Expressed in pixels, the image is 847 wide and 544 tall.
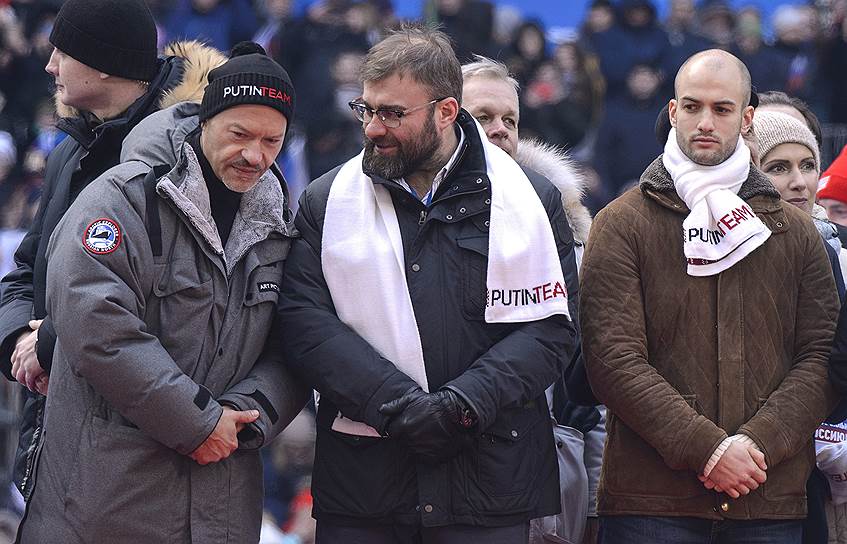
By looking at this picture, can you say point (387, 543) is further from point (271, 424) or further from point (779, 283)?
point (779, 283)

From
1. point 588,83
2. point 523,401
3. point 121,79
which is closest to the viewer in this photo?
point 523,401

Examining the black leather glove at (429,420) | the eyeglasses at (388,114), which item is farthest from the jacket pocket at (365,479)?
the eyeglasses at (388,114)

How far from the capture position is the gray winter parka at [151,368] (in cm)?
338

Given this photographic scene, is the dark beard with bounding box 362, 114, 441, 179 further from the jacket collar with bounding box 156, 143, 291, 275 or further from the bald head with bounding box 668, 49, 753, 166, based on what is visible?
the bald head with bounding box 668, 49, 753, 166

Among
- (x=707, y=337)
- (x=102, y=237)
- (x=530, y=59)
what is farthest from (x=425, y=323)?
(x=530, y=59)

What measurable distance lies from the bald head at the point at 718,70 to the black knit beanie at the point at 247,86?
1207 millimetres

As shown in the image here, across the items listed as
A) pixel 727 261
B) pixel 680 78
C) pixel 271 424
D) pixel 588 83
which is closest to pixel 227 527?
pixel 271 424

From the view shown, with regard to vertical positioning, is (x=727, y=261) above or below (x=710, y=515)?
above

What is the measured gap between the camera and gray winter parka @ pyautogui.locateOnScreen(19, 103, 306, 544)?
3.38m

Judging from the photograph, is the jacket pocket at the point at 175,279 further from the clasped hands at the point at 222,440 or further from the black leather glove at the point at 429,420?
the black leather glove at the point at 429,420

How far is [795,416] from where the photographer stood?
3727 mm

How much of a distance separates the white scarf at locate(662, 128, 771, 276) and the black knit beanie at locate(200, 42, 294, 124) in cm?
120

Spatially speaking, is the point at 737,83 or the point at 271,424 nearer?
the point at 271,424

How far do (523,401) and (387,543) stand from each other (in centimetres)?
56
